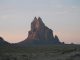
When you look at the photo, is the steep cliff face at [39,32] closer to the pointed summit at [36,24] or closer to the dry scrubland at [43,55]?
the pointed summit at [36,24]

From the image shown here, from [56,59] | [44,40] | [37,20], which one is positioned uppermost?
[37,20]

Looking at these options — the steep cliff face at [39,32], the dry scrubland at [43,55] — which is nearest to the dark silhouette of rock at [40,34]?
the steep cliff face at [39,32]

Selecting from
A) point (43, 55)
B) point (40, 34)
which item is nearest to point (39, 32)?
point (40, 34)

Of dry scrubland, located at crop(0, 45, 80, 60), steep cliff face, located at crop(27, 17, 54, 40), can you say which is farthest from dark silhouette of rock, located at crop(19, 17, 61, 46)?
dry scrubland, located at crop(0, 45, 80, 60)

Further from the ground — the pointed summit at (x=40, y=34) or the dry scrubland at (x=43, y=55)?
the pointed summit at (x=40, y=34)

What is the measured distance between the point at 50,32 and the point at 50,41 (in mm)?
7711

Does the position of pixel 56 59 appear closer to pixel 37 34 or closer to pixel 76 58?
pixel 76 58

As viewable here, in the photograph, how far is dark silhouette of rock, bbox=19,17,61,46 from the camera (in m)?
183

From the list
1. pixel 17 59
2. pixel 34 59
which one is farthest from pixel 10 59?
pixel 34 59

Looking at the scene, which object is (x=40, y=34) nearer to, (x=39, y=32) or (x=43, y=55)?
(x=39, y=32)

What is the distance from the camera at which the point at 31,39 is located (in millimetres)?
181875

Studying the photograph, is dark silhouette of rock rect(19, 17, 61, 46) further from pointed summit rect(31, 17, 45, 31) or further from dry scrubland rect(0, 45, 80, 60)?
dry scrubland rect(0, 45, 80, 60)

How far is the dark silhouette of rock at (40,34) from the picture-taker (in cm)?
18302

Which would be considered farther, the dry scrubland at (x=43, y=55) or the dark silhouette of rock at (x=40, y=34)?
the dark silhouette of rock at (x=40, y=34)
